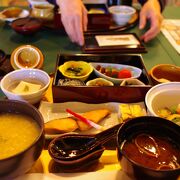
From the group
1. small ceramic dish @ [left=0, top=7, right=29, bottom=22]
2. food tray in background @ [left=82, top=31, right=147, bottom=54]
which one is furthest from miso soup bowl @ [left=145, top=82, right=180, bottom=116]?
small ceramic dish @ [left=0, top=7, right=29, bottom=22]

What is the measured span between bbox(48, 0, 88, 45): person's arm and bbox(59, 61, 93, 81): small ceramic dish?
11.4 inches

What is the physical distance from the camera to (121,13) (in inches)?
66.3

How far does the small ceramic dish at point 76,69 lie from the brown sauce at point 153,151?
1.47 feet

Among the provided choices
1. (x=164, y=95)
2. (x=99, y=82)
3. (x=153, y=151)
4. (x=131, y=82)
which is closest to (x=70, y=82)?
(x=99, y=82)

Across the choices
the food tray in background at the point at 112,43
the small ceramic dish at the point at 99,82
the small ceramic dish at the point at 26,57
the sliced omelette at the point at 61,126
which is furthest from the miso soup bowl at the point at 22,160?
the food tray in background at the point at 112,43

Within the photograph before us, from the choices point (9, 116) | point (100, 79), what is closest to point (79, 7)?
point (100, 79)

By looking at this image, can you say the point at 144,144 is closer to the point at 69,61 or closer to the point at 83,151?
the point at 83,151

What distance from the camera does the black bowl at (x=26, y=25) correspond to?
153 centimetres

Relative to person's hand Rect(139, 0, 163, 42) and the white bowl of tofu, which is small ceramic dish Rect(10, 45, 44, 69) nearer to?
the white bowl of tofu

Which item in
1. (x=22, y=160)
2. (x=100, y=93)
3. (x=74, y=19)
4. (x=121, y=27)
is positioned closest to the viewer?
(x=22, y=160)

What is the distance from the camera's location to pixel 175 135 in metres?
0.76

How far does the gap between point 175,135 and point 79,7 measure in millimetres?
943

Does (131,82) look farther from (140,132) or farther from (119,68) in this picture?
(140,132)

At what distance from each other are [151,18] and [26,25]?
2.36 ft
